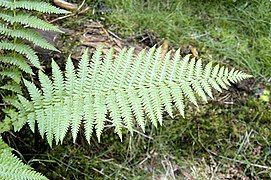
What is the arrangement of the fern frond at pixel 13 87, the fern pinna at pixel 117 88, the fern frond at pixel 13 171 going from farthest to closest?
the fern frond at pixel 13 87
the fern pinna at pixel 117 88
the fern frond at pixel 13 171

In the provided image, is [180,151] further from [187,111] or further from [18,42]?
[18,42]

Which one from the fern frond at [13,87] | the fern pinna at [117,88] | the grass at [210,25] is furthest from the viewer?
the grass at [210,25]

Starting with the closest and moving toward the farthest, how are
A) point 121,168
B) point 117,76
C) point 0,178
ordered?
point 0,178, point 117,76, point 121,168

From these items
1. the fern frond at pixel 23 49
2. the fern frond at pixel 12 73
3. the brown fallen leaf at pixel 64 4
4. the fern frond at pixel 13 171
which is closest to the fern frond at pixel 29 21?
the fern frond at pixel 23 49

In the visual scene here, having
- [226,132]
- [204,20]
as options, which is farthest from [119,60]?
[204,20]

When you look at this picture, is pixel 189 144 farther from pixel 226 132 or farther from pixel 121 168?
pixel 121 168

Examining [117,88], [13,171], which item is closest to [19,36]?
[117,88]

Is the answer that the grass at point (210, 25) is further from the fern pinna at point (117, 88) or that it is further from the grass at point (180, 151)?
the fern pinna at point (117, 88)
